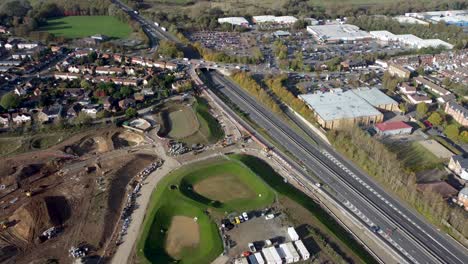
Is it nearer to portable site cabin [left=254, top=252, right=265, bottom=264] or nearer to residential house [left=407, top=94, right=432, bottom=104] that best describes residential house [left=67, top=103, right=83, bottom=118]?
portable site cabin [left=254, top=252, right=265, bottom=264]

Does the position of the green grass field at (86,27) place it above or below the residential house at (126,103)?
above

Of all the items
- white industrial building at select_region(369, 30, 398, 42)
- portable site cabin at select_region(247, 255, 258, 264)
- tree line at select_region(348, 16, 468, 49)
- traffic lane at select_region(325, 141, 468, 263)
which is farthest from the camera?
white industrial building at select_region(369, 30, 398, 42)

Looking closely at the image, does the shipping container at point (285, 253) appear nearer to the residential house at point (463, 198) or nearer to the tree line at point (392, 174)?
the tree line at point (392, 174)

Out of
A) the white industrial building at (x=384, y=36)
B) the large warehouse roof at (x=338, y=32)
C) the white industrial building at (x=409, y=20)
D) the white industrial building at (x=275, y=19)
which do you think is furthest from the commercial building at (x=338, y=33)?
the white industrial building at (x=409, y=20)

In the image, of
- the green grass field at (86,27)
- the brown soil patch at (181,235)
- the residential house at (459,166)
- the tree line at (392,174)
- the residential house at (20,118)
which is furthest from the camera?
the green grass field at (86,27)

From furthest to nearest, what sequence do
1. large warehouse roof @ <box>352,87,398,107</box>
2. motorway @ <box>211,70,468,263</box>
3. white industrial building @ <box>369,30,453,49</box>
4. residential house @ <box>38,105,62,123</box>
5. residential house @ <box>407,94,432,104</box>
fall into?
white industrial building @ <box>369,30,453,49</box>, residential house @ <box>407,94,432,104</box>, large warehouse roof @ <box>352,87,398,107</box>, residential house @ <box>38,105,62,123</box>, motorway @ <box>211,70,468,263</box>

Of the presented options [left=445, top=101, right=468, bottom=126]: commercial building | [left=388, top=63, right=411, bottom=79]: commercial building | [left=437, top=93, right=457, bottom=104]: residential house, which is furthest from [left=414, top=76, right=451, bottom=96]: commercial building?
[left=445, top=101, right=468, bottom=126]: commercial building
